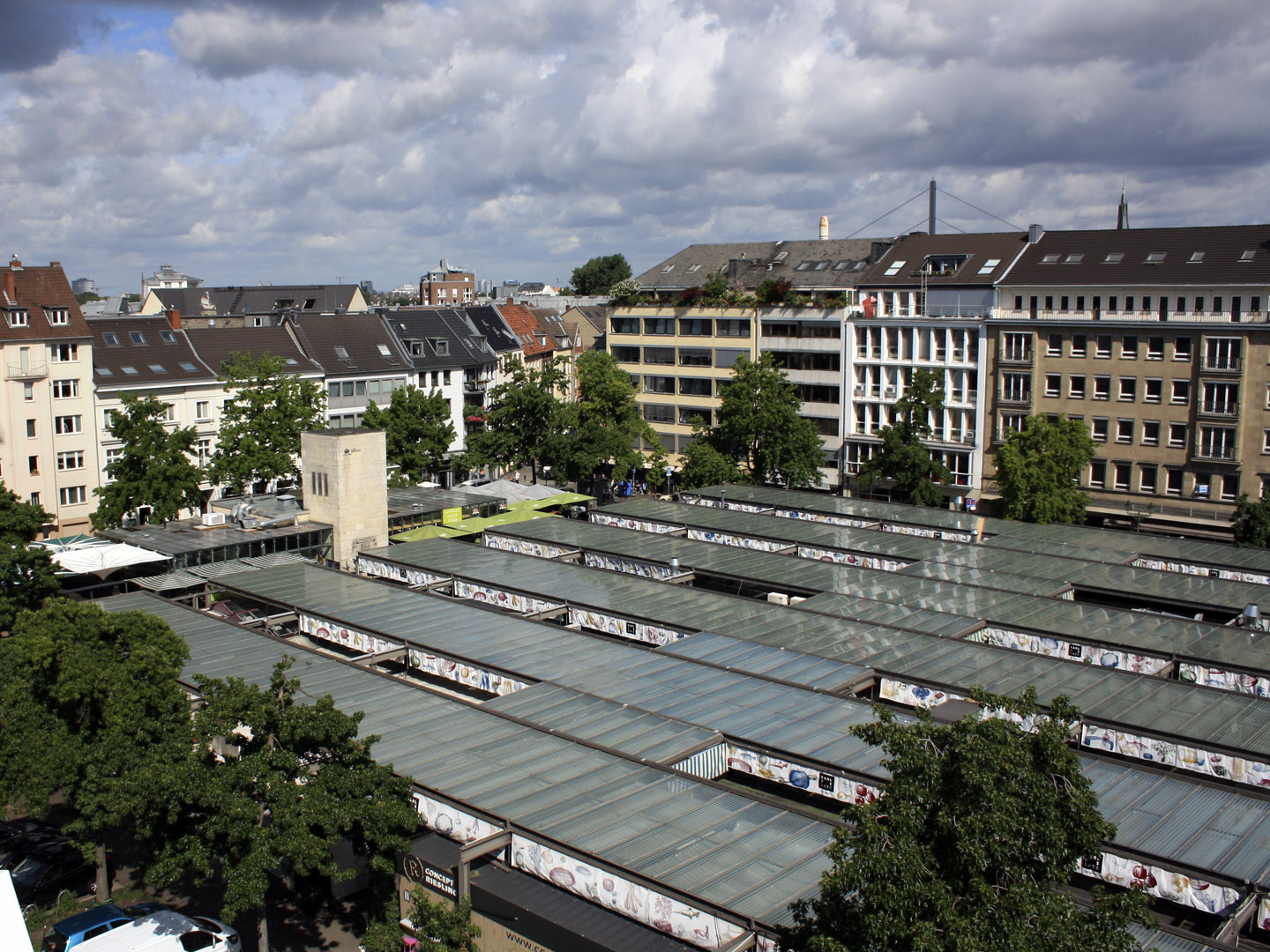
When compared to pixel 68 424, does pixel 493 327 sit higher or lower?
higher

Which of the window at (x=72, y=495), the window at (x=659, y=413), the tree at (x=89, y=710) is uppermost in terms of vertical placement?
the window at (x=659, y=413)

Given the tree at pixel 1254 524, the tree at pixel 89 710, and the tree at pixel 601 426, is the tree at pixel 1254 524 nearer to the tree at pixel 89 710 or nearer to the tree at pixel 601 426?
the tree at pixel 601 426

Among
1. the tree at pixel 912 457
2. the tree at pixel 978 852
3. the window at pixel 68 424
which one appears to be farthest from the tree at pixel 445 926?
the window at pixel 68 424

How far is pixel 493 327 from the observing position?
4016 inches

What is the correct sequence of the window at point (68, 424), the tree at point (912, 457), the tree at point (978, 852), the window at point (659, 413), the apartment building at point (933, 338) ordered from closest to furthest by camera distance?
1. the tree at point (978, 852)
2. the tree at point (912, 457)
3. the window at point (68, 424)
4. the apartment building at point (933, 338)
5. the window at point (659, 413)

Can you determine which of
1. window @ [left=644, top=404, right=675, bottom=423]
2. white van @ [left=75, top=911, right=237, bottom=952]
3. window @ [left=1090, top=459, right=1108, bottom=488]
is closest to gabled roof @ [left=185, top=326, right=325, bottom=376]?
window @ [left=644, top=404, right=675, bottom=423]

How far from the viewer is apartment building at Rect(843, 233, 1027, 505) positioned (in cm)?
6694

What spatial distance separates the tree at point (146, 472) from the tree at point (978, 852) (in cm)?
4214

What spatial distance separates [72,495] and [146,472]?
22.7 metres

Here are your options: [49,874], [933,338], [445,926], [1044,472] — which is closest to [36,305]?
[49,874]

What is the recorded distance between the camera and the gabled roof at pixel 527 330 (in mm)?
106750

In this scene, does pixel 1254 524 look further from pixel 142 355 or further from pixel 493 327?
pixel 493 327

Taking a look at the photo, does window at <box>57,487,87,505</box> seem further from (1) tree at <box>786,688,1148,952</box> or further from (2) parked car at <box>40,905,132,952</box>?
(1) tree at <box>786,688,1148,952</box>

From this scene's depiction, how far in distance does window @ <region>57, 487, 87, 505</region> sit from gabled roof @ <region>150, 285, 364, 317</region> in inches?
1535
